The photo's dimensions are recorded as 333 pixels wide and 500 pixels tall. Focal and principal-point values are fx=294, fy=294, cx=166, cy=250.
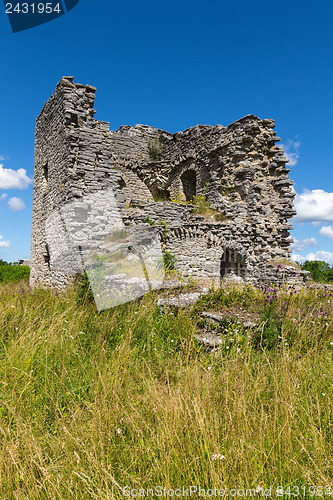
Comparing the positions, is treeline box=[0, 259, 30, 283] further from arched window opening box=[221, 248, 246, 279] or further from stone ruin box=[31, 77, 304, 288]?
arched window opening box=[221, 248, 246, 279]

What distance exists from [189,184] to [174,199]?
128 cm

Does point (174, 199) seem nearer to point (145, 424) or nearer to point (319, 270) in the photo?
point (319, 270)

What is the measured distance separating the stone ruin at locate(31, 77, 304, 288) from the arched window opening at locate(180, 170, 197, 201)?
25 cm

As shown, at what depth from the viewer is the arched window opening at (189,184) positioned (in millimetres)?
14430

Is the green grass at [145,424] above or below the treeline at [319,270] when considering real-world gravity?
below

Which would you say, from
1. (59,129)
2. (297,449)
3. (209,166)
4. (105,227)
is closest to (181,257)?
(105,227)

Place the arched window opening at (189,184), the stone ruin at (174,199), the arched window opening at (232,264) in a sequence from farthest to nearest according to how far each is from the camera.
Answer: the arched window opening at (189,184)
the arched window opening at (232,264)
the stone ruin at (174,199)

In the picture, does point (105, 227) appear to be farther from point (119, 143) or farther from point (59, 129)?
point (119, 143)

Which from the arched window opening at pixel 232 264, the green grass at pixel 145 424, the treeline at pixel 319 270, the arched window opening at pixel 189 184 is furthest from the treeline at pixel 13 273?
the treeline at pixel 319 270

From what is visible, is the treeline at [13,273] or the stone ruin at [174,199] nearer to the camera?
the stone ruin at [174,199]

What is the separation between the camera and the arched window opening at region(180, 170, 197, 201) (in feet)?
47.3

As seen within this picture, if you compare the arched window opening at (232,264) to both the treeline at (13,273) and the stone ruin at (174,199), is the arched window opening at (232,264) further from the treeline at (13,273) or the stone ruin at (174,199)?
the treeline at (13,273)

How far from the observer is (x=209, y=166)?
12.8 m

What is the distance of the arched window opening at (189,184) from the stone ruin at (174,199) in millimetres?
251
